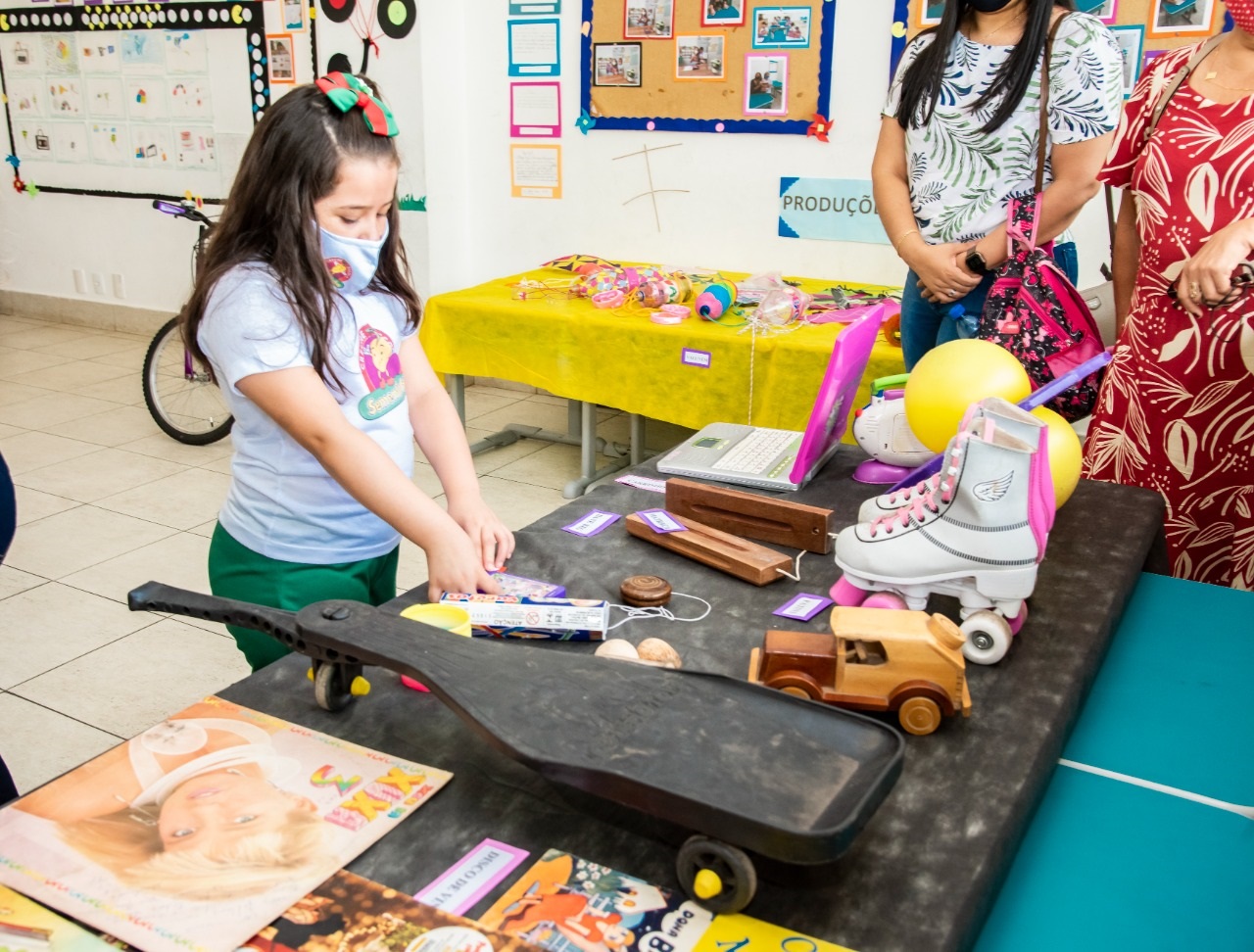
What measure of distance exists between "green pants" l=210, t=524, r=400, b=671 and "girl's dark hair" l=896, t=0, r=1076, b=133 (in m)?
1.48

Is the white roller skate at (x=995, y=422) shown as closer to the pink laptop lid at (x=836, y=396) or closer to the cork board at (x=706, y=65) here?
the pink laptop lid at (x=836, y=396)

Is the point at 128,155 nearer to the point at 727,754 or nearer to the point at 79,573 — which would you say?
the point at 79,573

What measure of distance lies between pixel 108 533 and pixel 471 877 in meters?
2.83

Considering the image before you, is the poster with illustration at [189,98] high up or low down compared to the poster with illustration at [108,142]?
up

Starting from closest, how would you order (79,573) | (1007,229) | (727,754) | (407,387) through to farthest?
(727,754), (407,387), (1007,229), (79,573)

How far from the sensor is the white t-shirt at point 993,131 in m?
2.03

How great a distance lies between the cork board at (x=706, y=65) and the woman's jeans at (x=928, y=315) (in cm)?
149

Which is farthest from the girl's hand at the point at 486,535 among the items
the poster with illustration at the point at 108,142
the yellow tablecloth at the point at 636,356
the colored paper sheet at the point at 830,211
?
the poster with illustration at the point at 108,142

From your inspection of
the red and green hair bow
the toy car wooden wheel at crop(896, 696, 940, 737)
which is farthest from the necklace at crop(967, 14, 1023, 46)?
the toy car wooden wheel at crop(896, 696, 940, 737)

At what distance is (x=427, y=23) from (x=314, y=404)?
330 centimetres

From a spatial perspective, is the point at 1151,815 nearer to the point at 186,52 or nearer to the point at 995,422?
the point at 995,422

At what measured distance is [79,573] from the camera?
9.36 feet

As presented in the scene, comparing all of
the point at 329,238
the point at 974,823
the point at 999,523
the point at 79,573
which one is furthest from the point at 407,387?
the point at 79,573

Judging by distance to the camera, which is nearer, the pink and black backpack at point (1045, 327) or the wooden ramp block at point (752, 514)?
the wooden ramp block at point (752, 514)
